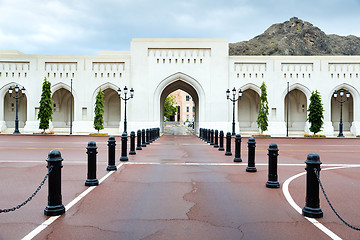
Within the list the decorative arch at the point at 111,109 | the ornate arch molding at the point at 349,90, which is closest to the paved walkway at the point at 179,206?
the ornate arch molding at the point at 349,90

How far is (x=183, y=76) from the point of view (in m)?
33.0

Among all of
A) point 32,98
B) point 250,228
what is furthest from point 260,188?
point 32,98

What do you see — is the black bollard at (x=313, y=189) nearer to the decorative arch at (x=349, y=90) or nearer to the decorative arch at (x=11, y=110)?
the decorative arch at (x=349, y=90)

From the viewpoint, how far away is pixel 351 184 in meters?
7.36

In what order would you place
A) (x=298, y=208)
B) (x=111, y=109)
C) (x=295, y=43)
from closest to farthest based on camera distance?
(x=298, y=208) → (x=111, y=109) → (x=295, y=43)

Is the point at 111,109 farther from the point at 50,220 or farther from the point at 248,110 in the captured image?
the point at 50,220

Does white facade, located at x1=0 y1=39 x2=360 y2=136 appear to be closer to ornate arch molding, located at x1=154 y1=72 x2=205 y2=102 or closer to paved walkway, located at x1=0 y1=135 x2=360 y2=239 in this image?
ornate arch molding, located at x1=154 y1=72 x2=205 y2=102

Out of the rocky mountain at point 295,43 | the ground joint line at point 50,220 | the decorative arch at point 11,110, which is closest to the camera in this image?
the ground joint line at point 50,220

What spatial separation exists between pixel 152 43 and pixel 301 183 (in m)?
27.9

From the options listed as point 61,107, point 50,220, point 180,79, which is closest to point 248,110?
point 180,79

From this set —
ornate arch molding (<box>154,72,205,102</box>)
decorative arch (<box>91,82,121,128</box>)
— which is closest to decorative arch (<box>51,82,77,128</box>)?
decorative arch (<box>91,82,121,128</box>)

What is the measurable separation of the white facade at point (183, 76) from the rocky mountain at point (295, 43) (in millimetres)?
88673

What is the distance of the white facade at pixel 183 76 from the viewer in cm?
3275

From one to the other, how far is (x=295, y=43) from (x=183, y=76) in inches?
4107
